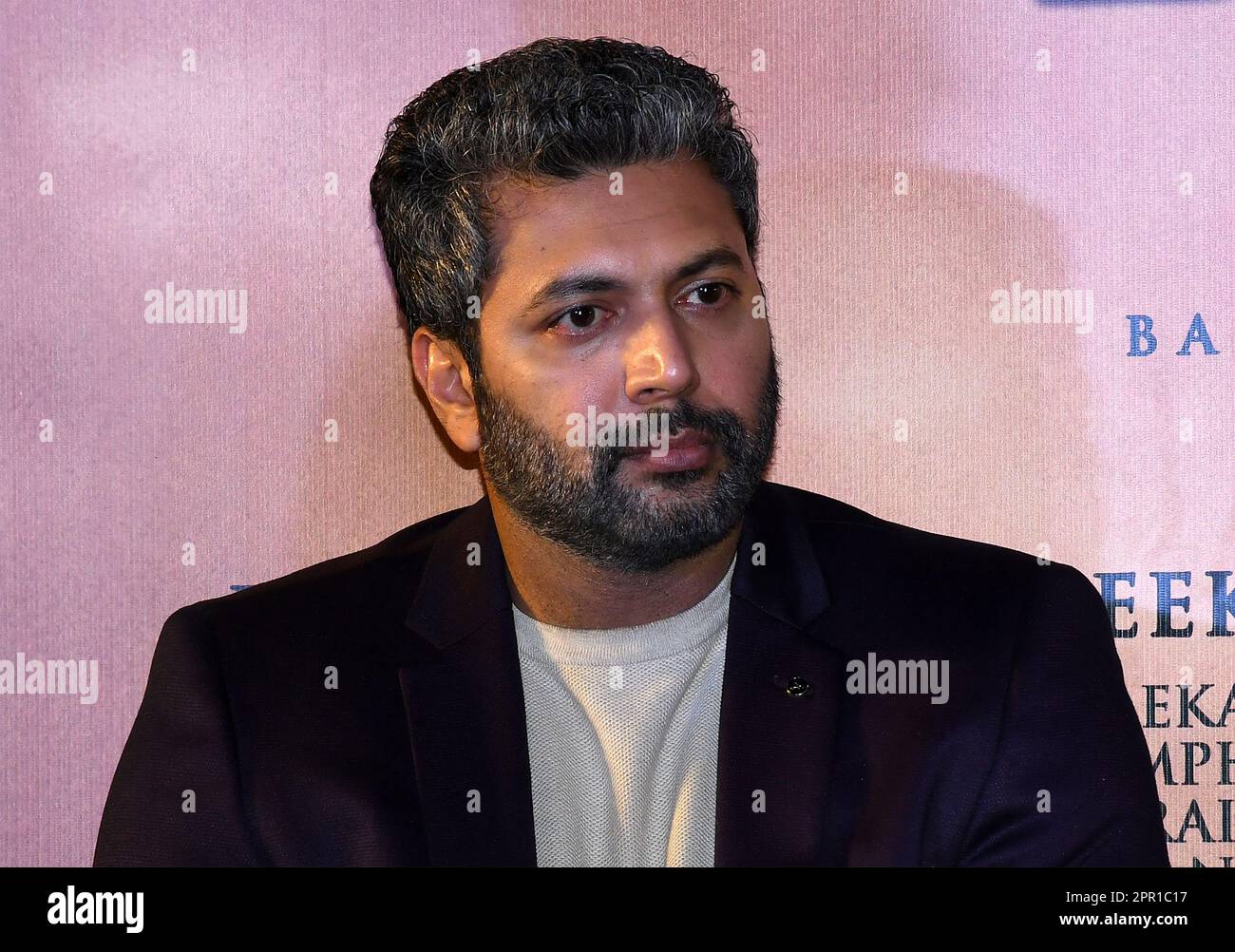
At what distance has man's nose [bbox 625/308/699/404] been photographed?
4.99 feet

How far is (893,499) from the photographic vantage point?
1.89 m

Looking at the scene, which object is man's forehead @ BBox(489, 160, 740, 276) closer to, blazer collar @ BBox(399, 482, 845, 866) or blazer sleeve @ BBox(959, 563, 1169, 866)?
blazer collar @ BBox(399, 482, 845, 866)

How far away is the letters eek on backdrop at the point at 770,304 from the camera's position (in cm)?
183

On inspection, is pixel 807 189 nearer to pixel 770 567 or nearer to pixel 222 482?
pixel 770 567

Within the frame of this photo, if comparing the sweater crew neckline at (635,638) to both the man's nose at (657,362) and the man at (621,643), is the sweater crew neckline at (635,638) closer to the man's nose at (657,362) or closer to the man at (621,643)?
the man at (621,643)

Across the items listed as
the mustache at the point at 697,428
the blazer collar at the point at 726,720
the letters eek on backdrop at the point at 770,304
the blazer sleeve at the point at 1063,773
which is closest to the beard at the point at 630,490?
the mustache at the point at 697,428

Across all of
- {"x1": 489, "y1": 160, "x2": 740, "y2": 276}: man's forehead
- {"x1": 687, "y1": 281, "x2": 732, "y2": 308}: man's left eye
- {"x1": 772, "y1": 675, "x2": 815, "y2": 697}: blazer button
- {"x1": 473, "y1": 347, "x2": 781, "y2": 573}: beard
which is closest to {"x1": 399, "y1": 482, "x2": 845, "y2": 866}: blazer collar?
{"x1": 772, "y1": 675, "x2": 815, "y2": 697}: blazer button

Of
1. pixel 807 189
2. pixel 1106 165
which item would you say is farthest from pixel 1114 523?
pixel 807 189

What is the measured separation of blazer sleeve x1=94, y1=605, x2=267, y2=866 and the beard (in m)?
0.51

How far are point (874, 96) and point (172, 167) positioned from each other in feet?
3.60

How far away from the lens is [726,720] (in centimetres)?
159

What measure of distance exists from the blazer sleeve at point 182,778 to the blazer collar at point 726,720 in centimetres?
26

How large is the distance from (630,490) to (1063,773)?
0.68 meters

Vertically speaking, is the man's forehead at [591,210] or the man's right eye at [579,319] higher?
the man's forehead at [591,210]
